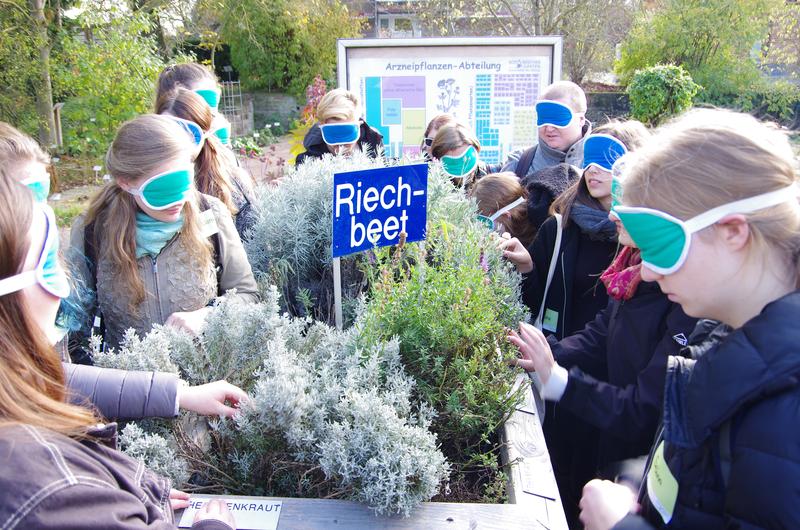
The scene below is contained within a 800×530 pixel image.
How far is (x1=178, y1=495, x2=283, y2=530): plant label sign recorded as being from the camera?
1.56m

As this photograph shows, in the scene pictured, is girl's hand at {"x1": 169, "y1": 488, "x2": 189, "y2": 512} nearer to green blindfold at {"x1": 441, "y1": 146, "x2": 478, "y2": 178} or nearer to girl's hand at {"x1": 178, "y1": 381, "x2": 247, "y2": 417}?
girl's hand at {"x1": 178, "y1": 381, "x2": 247, "y2": 417}

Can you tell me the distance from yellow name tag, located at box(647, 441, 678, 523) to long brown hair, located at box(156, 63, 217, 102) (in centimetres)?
311

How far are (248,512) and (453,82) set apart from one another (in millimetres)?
5013

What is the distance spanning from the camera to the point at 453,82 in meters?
5.89

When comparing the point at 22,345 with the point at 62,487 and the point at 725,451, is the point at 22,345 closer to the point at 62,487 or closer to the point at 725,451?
the point at 62,487

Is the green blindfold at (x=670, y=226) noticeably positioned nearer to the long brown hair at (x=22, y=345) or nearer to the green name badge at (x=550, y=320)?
the long brown hair at (x=22, y=345)

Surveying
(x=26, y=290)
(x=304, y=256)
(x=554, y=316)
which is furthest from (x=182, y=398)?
(x=554, y=316)

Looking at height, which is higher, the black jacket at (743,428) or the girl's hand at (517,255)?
the black jacket at (743,428)

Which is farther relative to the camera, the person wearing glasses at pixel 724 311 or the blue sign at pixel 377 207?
the blue sign at pixel 377 207

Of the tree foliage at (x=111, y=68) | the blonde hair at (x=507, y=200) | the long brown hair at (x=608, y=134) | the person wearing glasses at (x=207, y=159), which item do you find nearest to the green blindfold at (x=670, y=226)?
the long brown hair at (x=608, y=134)

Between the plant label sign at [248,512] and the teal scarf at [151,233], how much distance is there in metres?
1.07

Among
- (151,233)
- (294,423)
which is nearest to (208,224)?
(151,233)

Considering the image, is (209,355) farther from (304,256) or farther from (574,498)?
(574,498)

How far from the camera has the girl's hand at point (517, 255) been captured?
289 cm
